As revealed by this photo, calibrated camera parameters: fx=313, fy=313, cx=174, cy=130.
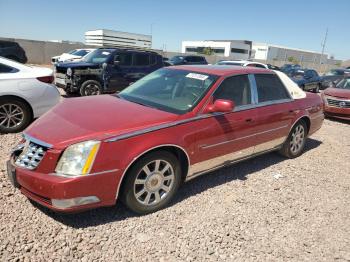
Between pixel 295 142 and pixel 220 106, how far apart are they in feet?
8.52

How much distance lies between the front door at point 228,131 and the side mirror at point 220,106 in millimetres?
91

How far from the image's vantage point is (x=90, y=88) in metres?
9.85

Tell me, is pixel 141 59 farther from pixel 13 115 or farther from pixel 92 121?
pixel 92 121

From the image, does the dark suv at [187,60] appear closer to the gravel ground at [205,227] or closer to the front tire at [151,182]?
the gravel ground at [205,227]

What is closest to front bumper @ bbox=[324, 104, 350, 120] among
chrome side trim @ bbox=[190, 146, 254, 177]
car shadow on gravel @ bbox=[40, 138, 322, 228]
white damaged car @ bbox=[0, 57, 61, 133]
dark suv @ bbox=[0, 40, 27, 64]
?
car shadow on gravel @ bbox=[40, 138, 322, 228]

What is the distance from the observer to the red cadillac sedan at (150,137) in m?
2.92

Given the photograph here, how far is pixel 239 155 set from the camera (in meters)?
4.43

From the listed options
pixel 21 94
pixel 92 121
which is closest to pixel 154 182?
pixel 92 121

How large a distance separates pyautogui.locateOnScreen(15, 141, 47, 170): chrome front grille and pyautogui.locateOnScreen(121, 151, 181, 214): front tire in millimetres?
854

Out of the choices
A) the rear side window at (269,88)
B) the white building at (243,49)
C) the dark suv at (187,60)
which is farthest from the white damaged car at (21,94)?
the white building at (243,49)

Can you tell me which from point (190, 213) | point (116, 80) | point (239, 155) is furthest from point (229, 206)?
point (116, 80)

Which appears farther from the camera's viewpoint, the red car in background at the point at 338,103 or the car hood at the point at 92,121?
the red car in background at the point at 338,103

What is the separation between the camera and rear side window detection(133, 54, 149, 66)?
10.9m

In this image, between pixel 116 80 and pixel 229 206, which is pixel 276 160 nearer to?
pixel 229 206
